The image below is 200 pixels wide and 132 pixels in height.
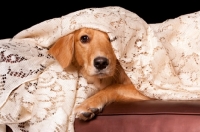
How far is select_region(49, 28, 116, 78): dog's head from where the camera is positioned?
6.09 feet

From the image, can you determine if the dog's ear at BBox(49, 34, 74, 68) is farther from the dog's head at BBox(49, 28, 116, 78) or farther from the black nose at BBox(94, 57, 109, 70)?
the black nose at BBox(94, 57, 109, 70)

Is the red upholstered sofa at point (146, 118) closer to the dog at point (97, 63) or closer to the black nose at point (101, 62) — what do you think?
the dog at point (97, 63)

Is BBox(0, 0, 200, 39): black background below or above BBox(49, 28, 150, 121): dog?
above

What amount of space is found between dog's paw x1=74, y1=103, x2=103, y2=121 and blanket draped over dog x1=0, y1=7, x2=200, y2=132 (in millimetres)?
85

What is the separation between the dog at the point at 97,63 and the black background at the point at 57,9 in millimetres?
801

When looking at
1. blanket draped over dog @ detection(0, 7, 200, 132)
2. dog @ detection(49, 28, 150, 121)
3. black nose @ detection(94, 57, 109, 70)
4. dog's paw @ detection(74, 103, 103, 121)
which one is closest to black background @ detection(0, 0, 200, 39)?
blanket draped over dog @ detection(0, 7, 200, 132)

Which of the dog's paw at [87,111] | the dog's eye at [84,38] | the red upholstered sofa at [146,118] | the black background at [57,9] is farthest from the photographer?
the black background at [57,9]

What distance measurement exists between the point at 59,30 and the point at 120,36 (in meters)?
0.33

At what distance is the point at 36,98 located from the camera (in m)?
1.81

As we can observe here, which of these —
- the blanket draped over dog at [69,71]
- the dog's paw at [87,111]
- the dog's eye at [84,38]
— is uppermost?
the dog's eye at [84,38]

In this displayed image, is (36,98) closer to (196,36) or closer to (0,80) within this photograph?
(0,80)

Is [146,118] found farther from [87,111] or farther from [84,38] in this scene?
[84,38]

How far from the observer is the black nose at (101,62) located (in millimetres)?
1836

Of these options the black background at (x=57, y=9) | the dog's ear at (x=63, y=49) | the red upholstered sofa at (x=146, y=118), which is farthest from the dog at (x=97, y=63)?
the black background at (x=57, y=9)
